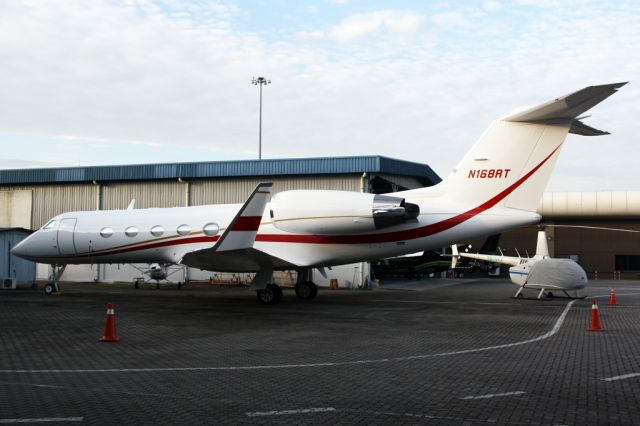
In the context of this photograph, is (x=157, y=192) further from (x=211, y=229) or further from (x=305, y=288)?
(x=305, y=288)

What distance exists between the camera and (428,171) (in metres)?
33.7

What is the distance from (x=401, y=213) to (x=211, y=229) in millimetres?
6521

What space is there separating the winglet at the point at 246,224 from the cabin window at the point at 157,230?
4.92m

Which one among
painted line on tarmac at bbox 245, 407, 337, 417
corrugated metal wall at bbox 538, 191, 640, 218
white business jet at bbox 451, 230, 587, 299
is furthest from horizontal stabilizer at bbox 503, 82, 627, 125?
Answer: corrugated metal wall at bbox 538, 191, 640, 218

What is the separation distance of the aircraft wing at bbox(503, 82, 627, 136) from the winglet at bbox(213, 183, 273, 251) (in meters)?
6.81

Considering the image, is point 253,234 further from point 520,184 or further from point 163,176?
point 163,176

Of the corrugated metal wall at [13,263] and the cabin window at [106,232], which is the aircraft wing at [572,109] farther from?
the corrugated metal wall at [13,263]

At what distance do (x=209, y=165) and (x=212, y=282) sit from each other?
5895 millimetres

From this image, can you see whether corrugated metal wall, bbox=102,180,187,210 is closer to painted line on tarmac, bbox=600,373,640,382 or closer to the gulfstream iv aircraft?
the gulfstream iv aircraft

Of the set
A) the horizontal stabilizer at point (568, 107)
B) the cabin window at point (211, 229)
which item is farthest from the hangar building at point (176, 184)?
the horizontal stabilizer at point (568, 107)

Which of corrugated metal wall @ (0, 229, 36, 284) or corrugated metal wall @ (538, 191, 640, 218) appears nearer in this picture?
corrugated metal wall @ (0, 229, 36, 284)

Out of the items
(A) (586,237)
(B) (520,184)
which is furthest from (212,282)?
(A) (586,237)

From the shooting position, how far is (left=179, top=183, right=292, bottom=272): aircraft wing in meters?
15.7

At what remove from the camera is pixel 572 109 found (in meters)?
15.0
